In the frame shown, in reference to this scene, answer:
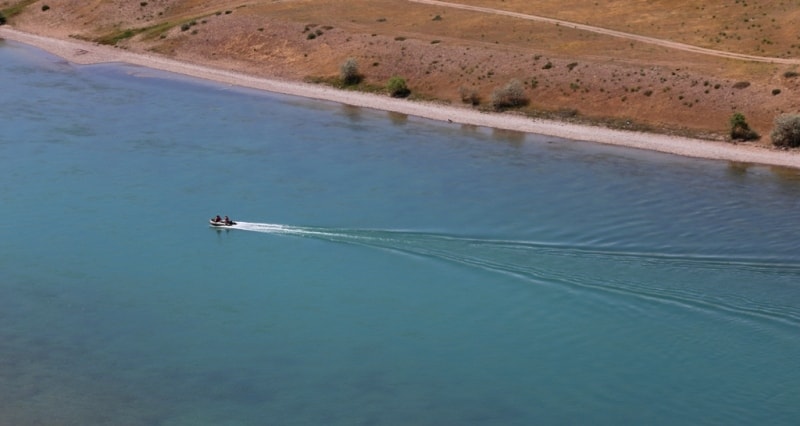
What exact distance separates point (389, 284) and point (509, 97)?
34187 millimetres

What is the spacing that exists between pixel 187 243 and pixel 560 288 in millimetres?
17224

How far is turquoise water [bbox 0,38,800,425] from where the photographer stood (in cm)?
3553

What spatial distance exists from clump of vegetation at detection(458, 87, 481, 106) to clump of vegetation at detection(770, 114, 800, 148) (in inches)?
834

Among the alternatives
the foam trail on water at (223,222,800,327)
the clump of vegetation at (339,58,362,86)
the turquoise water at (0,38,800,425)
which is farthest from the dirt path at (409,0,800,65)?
the foam trail on water at (223,222,800,327)

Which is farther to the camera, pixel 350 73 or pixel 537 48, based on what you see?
pixel 350 73

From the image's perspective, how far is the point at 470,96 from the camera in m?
77.5

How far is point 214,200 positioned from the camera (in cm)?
5475

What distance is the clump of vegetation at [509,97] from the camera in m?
75.4

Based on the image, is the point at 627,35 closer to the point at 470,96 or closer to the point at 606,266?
the point at 470,96

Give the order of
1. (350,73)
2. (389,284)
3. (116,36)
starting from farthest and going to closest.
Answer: (116,36) → (350,73) → (389,284)

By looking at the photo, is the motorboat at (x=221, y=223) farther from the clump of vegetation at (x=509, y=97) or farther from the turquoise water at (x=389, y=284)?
the clump of vegetation at (x=509, y=97)

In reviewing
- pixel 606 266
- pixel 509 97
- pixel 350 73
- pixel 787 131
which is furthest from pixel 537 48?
pixel 606 266

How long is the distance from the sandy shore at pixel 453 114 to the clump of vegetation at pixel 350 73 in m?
1.55

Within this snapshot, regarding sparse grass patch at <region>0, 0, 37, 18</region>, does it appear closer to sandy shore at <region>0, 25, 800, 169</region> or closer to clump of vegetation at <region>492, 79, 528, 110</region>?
sandy shore at <region>0, 25, 800, 169</region>
